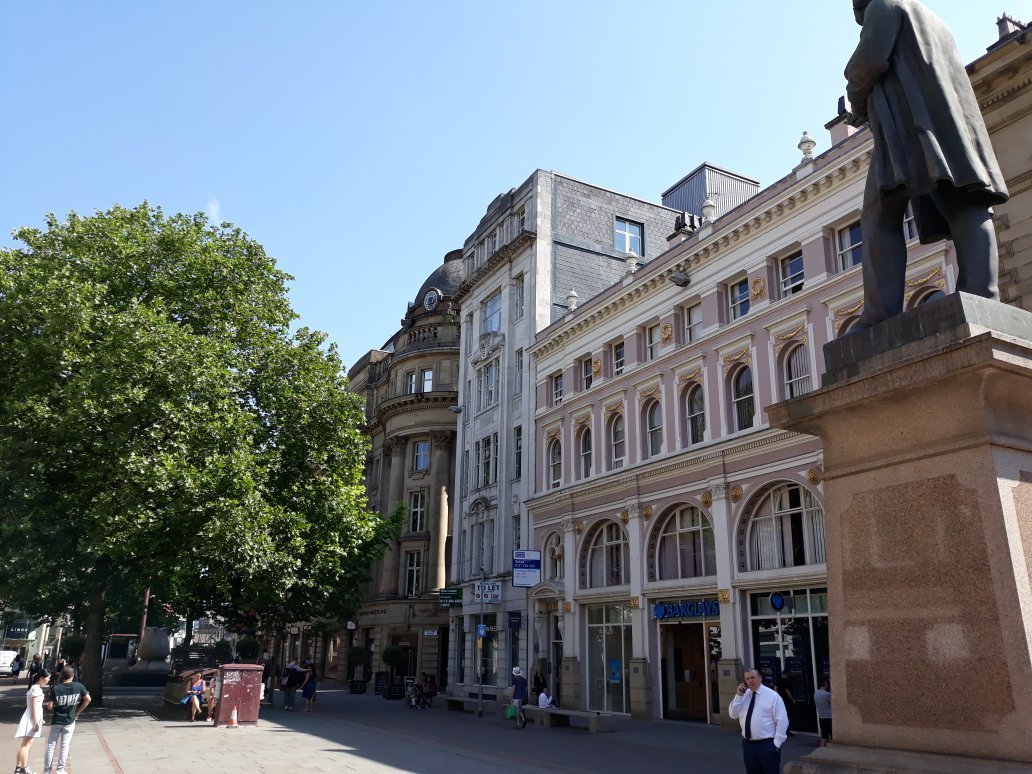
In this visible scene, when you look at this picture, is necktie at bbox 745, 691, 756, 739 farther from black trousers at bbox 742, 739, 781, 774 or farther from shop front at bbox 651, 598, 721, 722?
shop front at bbox 651, 598, 721, 722

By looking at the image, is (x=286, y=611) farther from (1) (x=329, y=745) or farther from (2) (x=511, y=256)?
(2) (x=511, y=256)

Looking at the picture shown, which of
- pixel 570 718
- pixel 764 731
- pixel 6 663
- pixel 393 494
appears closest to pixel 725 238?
pixel 570 718

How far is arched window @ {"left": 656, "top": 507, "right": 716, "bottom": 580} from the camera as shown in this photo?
86.4 feet

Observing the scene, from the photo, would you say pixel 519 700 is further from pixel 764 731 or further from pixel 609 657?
pixel 764 731

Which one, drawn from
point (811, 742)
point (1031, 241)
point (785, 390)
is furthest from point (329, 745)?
point (1031, 241)

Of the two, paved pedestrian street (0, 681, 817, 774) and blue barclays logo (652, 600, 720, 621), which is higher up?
blue barclays logo (652, 600, 720, 621)

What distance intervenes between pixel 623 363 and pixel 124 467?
57.9 ft

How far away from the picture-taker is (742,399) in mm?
25781

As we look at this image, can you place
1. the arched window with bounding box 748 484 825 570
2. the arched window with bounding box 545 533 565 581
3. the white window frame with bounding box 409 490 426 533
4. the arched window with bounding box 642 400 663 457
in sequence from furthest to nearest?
the white window frame with bounding box 409 490 426 533 < the arched window with bounding box 545 533 565 581 < the arched window with bounding box 642 400 663 457 < the arched window with bounding box 748 484 825 570

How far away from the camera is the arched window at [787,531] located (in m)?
22.5

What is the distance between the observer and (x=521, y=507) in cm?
3697

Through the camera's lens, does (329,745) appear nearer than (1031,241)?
No

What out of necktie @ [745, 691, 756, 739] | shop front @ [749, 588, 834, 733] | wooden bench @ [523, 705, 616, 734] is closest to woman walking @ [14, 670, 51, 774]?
necktie @ [745, 691, 756, 739]

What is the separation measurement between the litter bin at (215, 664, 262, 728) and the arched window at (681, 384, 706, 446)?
1481 cm
